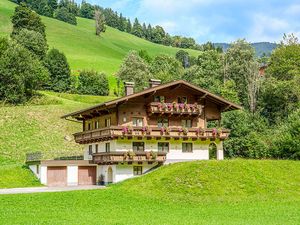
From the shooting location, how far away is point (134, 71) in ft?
406

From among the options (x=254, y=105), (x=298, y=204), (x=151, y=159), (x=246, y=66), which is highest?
(x=246, y=66)

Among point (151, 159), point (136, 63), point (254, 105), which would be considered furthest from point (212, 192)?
point (136, 63)

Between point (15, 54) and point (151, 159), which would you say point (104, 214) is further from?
point (15, 54)

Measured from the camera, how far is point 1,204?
3759 centimetres

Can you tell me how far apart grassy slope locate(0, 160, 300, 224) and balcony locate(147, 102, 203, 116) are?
292 inches

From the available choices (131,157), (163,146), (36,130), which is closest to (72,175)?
(131,157)

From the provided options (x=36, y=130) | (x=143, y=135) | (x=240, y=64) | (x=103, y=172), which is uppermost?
(x=240, y=64)

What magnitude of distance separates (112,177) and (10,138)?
97.2 ft

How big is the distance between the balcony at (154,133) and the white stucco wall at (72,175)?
12.8ft

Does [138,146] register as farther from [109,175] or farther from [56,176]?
[56,176]

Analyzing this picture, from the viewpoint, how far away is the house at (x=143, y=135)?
52688 mm

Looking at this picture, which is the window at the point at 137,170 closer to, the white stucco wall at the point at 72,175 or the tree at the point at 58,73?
the white stucco wall at the point at 72,175

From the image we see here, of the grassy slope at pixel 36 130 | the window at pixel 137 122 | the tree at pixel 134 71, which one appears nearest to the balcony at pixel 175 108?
the window at pixel 137 122

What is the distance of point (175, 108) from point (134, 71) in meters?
68.7
